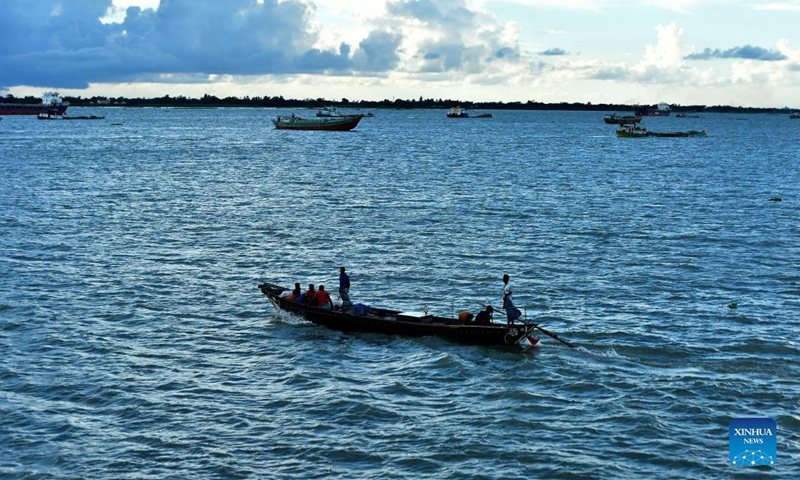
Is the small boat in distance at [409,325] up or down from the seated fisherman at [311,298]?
down

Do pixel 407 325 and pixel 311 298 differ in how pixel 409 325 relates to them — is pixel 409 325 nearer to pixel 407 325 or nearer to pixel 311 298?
pixel 407 325

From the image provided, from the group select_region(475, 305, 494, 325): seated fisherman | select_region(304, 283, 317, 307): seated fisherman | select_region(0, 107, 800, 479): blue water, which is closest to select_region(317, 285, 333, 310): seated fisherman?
select_region(304, 283, 317, 307): seated fisherman

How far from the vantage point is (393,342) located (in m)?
31.4

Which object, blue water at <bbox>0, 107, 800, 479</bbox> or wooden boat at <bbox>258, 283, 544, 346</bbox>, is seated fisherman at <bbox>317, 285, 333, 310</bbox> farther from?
blue water at <bbox>0, 107, 800, 479</bbox>

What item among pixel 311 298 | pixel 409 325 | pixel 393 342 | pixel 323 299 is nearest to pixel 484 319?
pixel 409 325

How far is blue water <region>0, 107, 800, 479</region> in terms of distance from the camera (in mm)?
22281

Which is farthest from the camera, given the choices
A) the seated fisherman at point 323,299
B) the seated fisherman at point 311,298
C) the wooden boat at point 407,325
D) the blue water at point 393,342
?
the seated fisherman at point 311,298

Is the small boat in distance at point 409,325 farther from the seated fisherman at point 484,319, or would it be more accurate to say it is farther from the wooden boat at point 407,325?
the seated fisherman at point 484,319

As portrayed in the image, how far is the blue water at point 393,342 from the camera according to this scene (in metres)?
22.3

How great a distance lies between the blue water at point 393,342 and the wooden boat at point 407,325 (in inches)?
17.6

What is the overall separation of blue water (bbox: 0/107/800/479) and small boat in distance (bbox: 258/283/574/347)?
1.46 feet

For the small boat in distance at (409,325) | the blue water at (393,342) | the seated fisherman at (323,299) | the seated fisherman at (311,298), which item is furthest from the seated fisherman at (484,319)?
the seated fisherman at (311,298)

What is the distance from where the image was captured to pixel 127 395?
25.9 meters

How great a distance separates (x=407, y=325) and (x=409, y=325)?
0.08m
